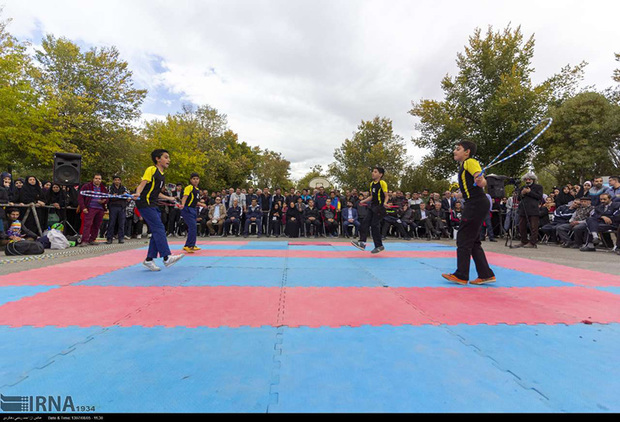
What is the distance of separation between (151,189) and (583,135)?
27.6m

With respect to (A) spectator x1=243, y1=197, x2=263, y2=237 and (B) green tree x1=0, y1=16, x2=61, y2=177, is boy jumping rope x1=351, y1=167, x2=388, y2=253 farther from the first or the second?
(B) green tree x1=0, y1=16, x2=61, y2=177

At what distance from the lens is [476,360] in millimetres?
2080

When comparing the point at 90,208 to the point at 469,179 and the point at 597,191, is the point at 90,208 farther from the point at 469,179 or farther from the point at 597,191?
the point at 597,191

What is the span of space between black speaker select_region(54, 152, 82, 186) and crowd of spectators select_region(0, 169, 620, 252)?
635mm

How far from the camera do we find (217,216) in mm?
13125

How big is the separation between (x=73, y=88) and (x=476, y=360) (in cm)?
2688

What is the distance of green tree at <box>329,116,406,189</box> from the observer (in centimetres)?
3200

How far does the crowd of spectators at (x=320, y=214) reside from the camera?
28.7 ft

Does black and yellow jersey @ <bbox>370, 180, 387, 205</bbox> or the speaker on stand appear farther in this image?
the speaker on stand

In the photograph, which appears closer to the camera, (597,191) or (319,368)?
(319,368)

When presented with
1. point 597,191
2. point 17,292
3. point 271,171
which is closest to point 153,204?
point 17,292

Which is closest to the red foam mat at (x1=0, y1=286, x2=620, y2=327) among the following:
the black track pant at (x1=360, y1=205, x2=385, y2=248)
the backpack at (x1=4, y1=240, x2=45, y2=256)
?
the black track pant at (x1=360, y1=205, x2=385, y2=248)

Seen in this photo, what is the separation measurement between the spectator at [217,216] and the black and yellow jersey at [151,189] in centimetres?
797

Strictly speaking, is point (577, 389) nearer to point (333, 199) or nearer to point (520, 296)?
point (520, 296)
